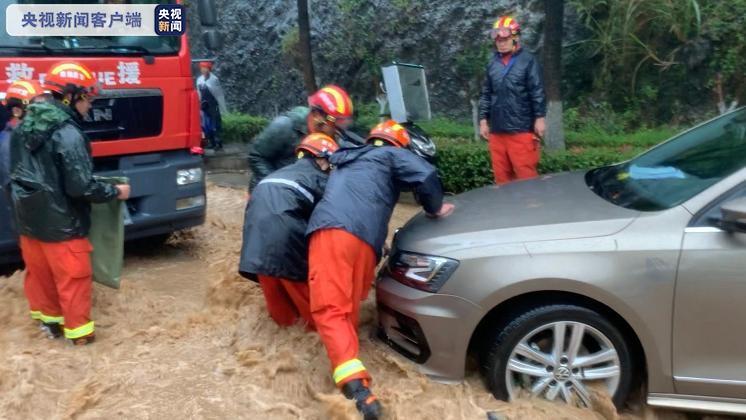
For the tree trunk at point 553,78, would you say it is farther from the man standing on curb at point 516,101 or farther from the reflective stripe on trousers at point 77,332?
the reflective stripe on trousers at point 77,332

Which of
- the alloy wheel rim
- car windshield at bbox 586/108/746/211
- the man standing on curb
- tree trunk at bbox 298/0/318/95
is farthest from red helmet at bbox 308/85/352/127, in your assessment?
tree trunk at bbox 298/0/318/95

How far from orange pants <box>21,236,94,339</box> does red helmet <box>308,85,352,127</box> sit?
166cm

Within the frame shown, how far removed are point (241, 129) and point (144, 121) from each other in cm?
768

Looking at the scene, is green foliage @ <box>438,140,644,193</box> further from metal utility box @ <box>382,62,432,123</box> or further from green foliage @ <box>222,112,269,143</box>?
green foliage @ <box>222,112,269,143</box>

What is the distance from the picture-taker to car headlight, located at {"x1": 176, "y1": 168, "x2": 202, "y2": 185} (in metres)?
6.38

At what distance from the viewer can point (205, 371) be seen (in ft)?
13.6

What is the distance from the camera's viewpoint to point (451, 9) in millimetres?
13109

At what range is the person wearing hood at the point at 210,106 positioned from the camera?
1280 cm

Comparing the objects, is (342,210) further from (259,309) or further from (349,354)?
(259,309)

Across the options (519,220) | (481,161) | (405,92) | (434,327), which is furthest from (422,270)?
(481,161)

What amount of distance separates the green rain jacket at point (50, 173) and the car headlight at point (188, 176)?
6.18 feet

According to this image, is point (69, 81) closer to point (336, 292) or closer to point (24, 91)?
point (24, 91)

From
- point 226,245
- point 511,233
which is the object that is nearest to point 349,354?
point 511,233

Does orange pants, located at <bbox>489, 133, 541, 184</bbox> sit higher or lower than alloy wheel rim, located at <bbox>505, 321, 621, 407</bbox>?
higher
